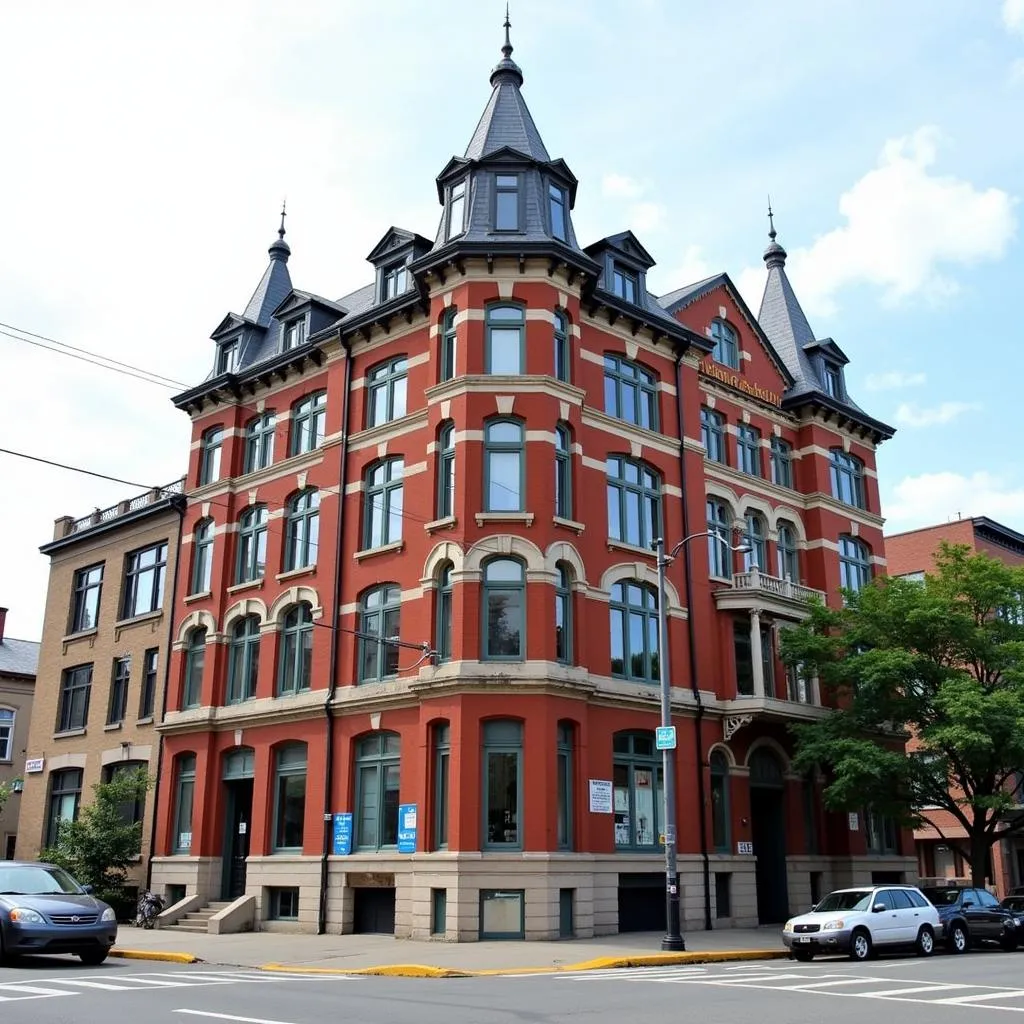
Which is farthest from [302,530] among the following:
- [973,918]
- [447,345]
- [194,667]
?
[973,918]

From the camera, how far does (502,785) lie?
25047mm

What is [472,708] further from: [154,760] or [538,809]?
[154,760]

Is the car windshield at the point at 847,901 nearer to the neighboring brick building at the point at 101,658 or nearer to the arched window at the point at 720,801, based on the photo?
the arched window at the point at 720,801

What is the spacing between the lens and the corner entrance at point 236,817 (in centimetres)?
3209

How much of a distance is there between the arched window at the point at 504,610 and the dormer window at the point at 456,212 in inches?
370

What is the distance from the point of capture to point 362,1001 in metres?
13.8

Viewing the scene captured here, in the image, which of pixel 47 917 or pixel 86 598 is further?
pixel 86 598

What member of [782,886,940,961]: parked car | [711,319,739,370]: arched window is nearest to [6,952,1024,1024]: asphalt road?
[782,886,940,961]: parked car

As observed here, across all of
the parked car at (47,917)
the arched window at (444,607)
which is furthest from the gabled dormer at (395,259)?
the parked car at (47,917)

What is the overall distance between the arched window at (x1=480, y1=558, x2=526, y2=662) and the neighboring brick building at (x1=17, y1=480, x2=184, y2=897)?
15.0 m

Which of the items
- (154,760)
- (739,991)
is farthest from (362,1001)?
(154,760)

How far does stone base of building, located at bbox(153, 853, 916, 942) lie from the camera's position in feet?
78.9

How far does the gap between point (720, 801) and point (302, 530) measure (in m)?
A: 14.4

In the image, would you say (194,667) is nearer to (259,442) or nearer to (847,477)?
(259,442)
